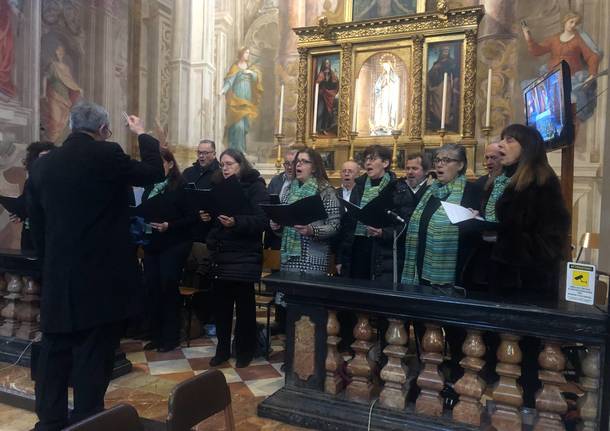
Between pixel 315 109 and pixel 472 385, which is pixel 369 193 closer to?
pixel 472 385

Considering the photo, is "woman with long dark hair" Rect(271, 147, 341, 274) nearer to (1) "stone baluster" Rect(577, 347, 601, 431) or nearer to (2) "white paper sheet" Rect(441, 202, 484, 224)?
(2) "white paper sheet" Rect(441, 202, 484, 224)

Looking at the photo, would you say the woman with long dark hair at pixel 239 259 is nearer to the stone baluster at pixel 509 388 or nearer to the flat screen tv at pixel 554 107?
the stone baluster at pixel 509 388

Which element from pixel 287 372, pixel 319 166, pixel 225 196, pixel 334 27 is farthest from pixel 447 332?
pixel 334 27

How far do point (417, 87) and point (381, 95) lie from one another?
748mm

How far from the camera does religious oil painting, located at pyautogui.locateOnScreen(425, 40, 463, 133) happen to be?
7824 millimetres

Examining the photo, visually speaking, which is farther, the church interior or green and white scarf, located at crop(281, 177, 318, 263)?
green and white scarf, located at crop(281, 177, 318, 263)

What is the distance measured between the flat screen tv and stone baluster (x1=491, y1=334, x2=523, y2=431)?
1.42 m

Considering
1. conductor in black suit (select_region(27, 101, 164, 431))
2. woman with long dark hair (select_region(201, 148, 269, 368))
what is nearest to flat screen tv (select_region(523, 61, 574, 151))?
woman with long dark hair (select_region(201, 148, 269, 368))

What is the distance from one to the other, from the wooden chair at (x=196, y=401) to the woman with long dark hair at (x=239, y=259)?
1.94 metres

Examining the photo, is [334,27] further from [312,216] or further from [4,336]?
[4,336]

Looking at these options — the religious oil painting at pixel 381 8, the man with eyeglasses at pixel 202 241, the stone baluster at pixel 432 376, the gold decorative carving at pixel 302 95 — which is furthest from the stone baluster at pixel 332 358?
the religious oil painting at pixel 381 8

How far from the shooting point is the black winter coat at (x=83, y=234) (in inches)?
95.6

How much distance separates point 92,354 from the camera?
2.52 metres

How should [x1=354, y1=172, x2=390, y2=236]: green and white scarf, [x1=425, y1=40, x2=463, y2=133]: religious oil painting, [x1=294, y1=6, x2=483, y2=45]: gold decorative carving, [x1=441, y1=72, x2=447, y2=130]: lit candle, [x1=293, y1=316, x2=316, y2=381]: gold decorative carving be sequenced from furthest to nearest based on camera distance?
1. [x1=425, y1=40, x2=463, y2=133]: religious oil painting
2. [x1=294, y1=6, x2=483, y2=45]: gold decorative carving
3. [x1=441, y1=72, x2=447, y2=130]: lit candle
4. [x1=354, y1=172, x2=390, y2=236]: green and white scarf
5. [x1=293, y1=316, x2=316, y2=381]: gold decorative carving
